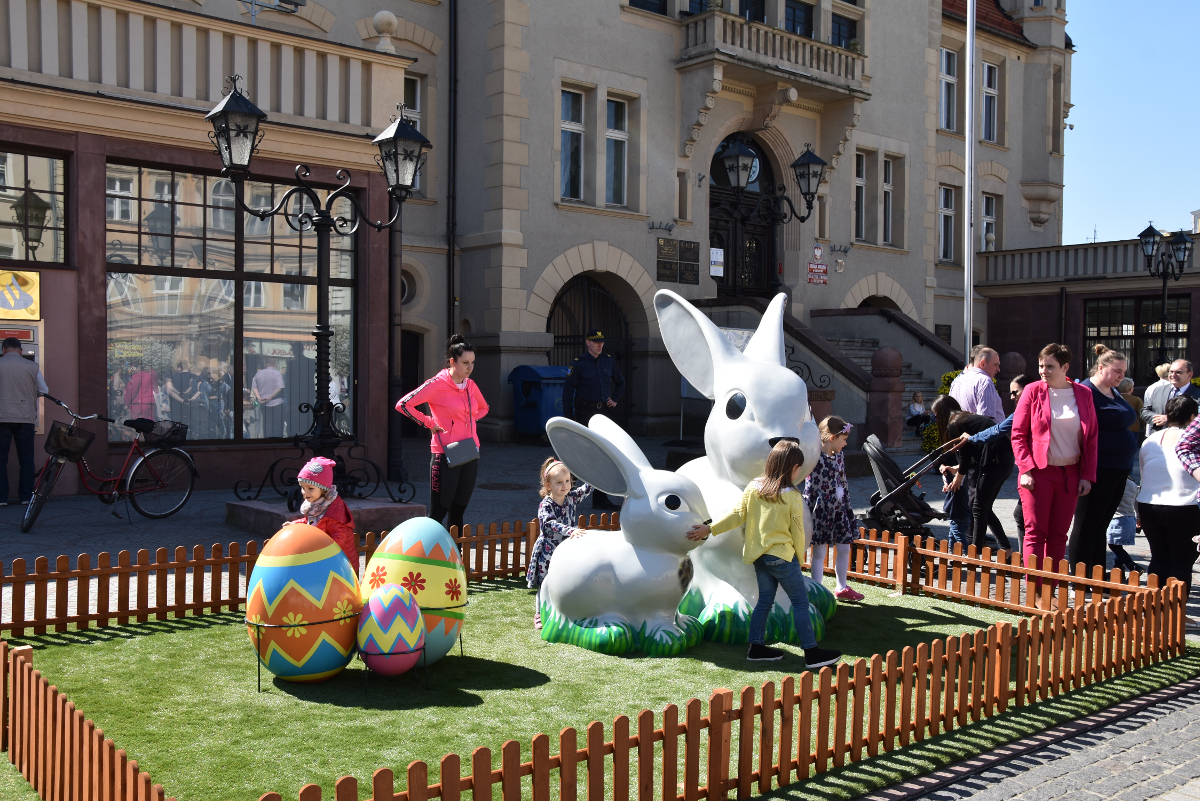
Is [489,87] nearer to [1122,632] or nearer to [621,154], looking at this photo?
[621,154]

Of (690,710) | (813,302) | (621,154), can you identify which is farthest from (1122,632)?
(813,302)

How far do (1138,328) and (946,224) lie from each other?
5.71 m

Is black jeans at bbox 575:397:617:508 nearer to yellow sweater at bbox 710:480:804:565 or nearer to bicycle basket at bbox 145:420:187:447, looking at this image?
bicycle basket at bbox 145:420:187:447

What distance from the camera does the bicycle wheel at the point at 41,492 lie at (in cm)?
994

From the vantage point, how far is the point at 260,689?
18.4 ft

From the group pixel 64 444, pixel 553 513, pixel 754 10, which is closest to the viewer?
pixel 553 513

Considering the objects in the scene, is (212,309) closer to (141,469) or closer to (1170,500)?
(141,469)

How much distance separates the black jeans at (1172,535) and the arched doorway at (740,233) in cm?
1619

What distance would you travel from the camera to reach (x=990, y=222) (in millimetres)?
31078

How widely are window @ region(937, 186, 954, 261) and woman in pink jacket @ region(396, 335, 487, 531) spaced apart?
76.7 ft

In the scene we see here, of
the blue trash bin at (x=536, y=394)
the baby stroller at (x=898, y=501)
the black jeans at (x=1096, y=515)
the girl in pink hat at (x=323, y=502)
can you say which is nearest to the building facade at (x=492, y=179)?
the blue trash bin at (x=536, y=394)

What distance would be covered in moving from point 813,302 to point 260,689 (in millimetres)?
20687

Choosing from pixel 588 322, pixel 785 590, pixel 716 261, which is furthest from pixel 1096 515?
pixel 716 261

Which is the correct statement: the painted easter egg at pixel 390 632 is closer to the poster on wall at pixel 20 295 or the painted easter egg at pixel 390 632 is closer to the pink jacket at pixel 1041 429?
the pink jacket at pixel 1041 429
